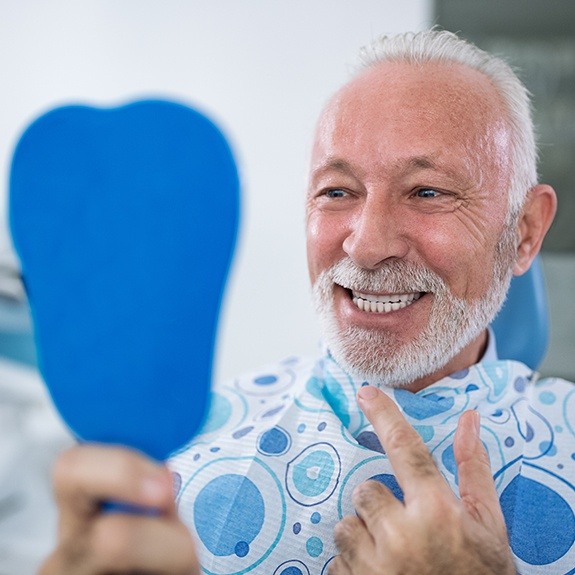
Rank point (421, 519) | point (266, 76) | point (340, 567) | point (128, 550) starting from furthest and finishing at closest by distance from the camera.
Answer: point (266, 76) → point (340, 567) → point (421, 519) → point (128, 550)

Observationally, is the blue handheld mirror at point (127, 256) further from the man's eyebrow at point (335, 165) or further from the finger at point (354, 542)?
the man's eyebrow at point (335, 165)

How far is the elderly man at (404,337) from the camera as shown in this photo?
0.94 metres

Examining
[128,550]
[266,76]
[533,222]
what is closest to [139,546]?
[128,550]

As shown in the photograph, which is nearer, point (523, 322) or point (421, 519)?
point (421, 519)

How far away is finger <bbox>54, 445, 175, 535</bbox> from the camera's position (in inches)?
19.9

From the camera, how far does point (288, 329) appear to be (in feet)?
8.52

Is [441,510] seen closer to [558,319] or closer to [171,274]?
[171,274]

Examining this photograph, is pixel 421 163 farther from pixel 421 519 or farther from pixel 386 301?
pixel 421 519

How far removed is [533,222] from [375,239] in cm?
35

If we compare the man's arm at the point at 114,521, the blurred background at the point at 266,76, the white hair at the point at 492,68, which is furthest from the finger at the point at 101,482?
the blurred background at the point at 266,76

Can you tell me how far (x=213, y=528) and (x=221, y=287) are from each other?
0.53m

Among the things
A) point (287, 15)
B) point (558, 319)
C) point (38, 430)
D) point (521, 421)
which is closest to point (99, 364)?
point (521, 421)

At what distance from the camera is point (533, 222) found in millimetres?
1156

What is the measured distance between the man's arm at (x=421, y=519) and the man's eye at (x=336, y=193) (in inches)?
14.4
